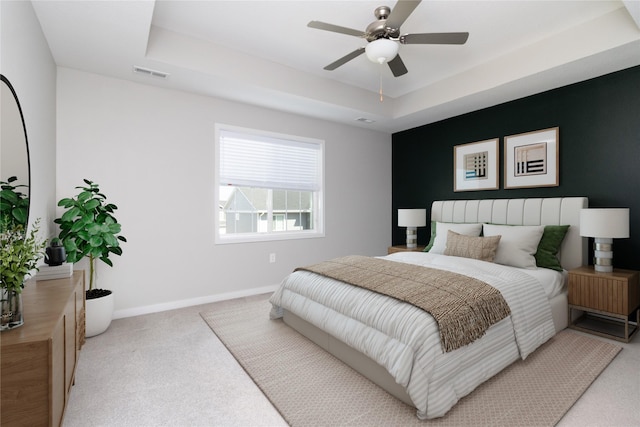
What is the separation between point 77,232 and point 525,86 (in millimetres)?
4722

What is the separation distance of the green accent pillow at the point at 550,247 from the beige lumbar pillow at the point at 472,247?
0.45 meters

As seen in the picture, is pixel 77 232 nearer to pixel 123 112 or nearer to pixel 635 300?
pixel 123 112

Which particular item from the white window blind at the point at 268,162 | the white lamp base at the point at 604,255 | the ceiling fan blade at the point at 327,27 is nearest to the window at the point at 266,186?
the white window blind at the point at 268,162

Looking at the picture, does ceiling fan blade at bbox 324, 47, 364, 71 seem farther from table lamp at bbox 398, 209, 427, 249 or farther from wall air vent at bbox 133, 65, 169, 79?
table lamp at bbox 398, 209, 427, 249

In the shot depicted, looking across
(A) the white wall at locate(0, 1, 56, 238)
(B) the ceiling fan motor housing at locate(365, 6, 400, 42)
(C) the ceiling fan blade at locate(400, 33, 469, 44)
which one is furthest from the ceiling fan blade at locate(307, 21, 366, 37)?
(A) the white wall at locate(0, 1, 56, 238)

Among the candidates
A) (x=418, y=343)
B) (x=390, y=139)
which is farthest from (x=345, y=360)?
(x=390, y=139)

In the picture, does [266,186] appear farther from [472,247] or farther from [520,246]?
[520,246]

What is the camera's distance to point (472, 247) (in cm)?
337

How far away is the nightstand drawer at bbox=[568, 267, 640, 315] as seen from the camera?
2.70 m

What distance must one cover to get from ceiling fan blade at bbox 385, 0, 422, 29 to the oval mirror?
7.37 ft

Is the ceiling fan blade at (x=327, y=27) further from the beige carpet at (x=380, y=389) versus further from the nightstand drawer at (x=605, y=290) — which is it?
the nightstand drawer at (x=605, y=290)

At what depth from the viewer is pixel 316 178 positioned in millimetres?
4871

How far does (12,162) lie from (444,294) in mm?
2655

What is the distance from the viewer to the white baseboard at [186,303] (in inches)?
133
